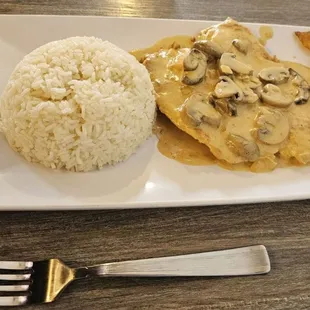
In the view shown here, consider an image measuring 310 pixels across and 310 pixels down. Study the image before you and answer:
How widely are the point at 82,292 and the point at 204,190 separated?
2.45ft

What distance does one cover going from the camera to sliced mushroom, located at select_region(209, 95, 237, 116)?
7.76 ft

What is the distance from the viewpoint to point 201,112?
234 centimetres

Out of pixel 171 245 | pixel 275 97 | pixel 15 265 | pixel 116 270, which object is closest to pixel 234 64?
pixel 275 97

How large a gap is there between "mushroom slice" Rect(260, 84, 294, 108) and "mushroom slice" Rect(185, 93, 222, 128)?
1.04 feet

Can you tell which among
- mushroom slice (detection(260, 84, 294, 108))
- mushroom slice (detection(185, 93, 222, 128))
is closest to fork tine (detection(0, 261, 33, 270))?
mushroom slice (detection(185, 93, 222, 128))

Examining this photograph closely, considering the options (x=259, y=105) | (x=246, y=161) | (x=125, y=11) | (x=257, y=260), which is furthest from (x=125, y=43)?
(x=257, y=260)

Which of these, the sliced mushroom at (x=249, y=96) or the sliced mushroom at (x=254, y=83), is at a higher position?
the sliced mushroom at (x=254, y=83)

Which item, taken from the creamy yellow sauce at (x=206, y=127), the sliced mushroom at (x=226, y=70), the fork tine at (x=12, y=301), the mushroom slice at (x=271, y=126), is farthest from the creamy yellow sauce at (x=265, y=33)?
the fork tine at (x=12, y=301)

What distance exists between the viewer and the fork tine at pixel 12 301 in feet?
5.49

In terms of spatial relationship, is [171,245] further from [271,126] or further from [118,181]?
[271,126]

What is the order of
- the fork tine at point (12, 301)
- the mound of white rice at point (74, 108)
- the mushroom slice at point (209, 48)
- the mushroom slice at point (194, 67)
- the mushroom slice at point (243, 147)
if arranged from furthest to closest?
the mushroom slice at point (209, 48), the mushroom slice at point (194, 67), the mushroom slice at point (243, 147), the mound of white rice at point (74, 108), the fork tine at point (12, 301)

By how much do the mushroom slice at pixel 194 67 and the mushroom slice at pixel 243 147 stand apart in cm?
42

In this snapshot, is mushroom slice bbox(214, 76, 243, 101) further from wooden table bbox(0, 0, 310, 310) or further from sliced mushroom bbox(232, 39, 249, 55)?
wooden table bbox(0, 0, 310, 310)

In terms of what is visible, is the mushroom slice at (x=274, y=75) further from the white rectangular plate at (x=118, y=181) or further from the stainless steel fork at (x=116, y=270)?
the stainless steel fork at (x=116, y=270)
